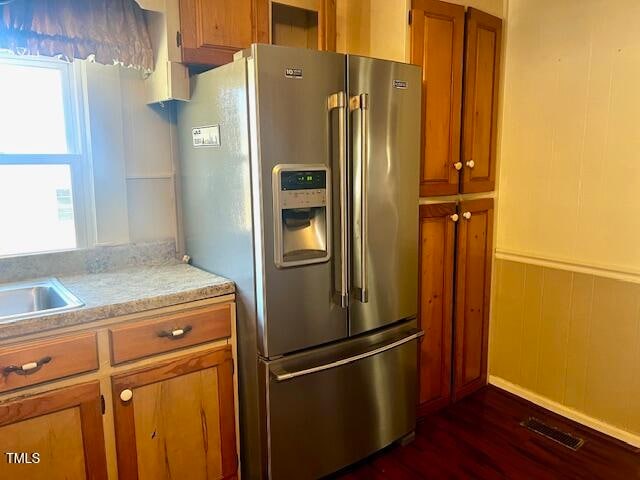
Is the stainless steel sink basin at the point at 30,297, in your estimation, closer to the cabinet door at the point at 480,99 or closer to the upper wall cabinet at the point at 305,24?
the upper wall cabinet at the point at 305,24

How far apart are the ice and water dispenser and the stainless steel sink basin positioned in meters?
0.80

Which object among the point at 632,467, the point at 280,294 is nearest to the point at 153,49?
the point at 280,294

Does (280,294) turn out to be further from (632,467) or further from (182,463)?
(632,467)

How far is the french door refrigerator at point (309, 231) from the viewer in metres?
1.68

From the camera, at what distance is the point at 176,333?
1704 mm

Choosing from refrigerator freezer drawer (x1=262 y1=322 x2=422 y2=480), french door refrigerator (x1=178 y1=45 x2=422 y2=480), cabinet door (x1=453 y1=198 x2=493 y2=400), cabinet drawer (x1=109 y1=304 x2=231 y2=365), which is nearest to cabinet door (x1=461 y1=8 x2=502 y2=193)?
cabinet door (x1=453 y1=198 x2=493 y2=400)

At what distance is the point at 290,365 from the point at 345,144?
84 cm

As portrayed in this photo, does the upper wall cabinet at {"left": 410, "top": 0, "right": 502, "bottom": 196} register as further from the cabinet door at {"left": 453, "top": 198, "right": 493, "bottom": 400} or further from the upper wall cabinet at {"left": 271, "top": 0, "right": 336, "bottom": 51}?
the upper wall cabinet at {"left": 271, "top": 0, "right": 336, "bottom": 51}

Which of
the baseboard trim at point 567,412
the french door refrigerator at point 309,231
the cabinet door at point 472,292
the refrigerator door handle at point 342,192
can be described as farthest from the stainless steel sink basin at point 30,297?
the baseboard trim at point 567,412

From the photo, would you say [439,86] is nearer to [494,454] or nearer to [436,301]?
[436,301]

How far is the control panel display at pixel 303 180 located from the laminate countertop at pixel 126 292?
1.49 feet

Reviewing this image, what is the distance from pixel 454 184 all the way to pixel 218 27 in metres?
1.30

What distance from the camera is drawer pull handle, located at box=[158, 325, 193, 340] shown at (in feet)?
5.53

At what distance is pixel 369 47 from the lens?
233 centimetres
